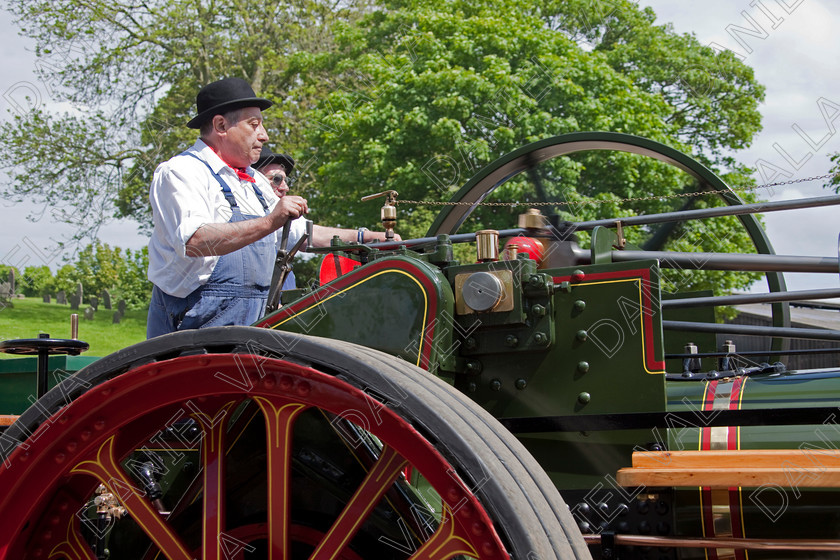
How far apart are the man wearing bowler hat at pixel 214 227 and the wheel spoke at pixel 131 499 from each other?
34.8 inches

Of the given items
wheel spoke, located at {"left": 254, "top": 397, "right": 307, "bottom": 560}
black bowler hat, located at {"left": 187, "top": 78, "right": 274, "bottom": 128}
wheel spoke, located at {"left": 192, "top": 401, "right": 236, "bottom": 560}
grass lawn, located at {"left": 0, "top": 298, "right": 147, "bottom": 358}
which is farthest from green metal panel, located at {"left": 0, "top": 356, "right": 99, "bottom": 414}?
grass lawn, located at {"left": 0, "top": 298, "right": 147, "bottom": 358}

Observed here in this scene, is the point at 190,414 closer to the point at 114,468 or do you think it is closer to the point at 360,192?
the point at 114,468

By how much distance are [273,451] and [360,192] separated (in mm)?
11543

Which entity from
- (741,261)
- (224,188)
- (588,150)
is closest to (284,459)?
(224,188)

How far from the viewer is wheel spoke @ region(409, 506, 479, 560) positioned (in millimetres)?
1500

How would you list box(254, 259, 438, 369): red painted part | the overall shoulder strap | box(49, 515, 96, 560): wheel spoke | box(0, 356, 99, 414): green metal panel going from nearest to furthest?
box(49, 515, 96, 560): wheel spoke
box(254, 259, 438, 369): red painted part
the overall shoulder strap
box(0, 356, 99, 414): green metal panel

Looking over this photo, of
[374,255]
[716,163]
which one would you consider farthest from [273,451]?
[716,163]

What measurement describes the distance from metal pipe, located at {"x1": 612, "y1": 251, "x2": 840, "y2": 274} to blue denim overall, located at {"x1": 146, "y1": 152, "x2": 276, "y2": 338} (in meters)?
1.24

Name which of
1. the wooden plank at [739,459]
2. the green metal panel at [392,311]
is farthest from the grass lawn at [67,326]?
the wooden plank at [739,459]

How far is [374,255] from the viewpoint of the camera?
2.44m

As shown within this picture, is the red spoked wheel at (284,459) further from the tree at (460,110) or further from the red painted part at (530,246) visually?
the tree at (460,110)

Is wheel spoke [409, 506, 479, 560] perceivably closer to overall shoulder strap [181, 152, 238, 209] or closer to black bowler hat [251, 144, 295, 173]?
overall shoulder strap [181, 152, 238, 209]

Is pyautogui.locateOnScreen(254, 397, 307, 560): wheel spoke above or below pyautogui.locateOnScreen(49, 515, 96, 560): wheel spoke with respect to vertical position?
above

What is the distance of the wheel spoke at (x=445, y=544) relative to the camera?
1500mm
